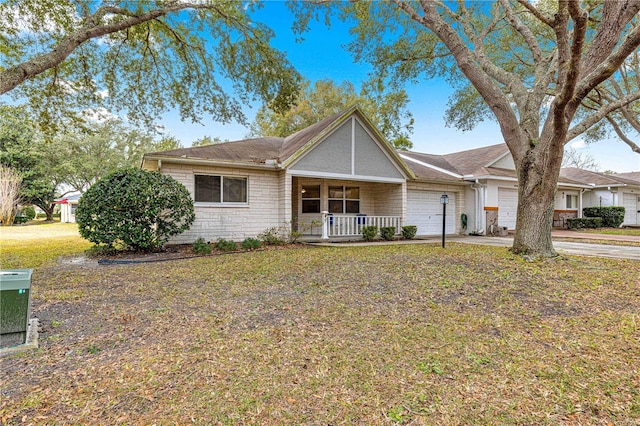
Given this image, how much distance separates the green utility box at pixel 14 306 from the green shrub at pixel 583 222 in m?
22.9

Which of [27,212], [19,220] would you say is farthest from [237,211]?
[27,212]

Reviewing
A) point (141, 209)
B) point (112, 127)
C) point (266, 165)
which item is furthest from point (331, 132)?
point (112, 127)

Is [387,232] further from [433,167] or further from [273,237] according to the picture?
[433,167]

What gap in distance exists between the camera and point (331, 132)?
1202 cm

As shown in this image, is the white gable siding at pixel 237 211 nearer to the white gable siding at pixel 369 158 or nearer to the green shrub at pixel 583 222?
the white gable siding at pixel 369 158

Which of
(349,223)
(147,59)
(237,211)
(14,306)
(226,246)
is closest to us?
(14,306)

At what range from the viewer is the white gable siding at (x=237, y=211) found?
10398mm

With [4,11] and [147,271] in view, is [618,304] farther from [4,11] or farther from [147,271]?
[4,11]

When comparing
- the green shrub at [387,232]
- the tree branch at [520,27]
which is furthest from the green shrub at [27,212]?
the tree branch at [520,27]

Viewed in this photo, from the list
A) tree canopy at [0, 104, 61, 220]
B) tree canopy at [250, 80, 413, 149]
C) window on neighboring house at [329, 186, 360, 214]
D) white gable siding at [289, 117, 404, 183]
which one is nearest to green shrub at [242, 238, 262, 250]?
white gable siding at [289, 117, 404, 183]

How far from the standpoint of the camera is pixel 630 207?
21.8 metres

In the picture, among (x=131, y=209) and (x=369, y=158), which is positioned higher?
(x=369, y=158)

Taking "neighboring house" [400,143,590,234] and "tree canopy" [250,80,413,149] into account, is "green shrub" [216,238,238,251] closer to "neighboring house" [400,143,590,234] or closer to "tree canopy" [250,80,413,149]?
"neighboring house" [400,143,590,234]

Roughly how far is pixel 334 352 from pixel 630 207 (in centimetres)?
Answer: 2890
